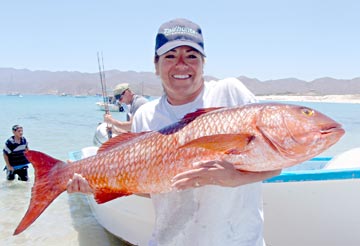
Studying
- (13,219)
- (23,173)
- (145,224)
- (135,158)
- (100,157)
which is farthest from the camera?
(23,173)

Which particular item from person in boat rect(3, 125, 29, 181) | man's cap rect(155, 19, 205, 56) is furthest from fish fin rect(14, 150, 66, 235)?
person in boat rect(3, 125, 29, 181)

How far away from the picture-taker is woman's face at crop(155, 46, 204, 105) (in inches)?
91.3

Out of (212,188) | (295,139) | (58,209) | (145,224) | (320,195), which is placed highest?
(295,139)

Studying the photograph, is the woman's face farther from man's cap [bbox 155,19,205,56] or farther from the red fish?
the red fish

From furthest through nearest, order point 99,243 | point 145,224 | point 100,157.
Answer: point 99,243 → point 145,224 → point 100,157

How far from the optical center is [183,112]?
2.44 meters

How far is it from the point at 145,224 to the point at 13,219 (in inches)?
155

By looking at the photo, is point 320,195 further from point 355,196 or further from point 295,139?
point 295,139

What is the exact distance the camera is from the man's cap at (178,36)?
7.45 ft

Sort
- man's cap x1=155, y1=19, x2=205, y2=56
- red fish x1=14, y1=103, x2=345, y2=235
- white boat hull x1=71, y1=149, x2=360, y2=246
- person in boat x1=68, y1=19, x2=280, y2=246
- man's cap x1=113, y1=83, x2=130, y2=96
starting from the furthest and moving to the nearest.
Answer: man's cap x1=113, y1=83, x2=130, y2=96, white boat hull x1=71, y1=149, x2=360, y2=246, man's cap x1=155, y1=19, x2=205, y2=56, person in boat x1=68, y1=19, x2=280, y2=246, red fish x1=14, y1=103, x2=345, y2=235

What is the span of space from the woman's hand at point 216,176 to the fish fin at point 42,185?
3.18ft

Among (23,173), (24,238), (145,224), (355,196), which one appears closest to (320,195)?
(355,196)

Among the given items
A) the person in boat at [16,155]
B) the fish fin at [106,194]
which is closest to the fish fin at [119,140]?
the fish fin at [106,194]

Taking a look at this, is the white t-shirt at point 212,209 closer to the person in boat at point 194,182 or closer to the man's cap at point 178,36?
the person in boat at point 194,182
